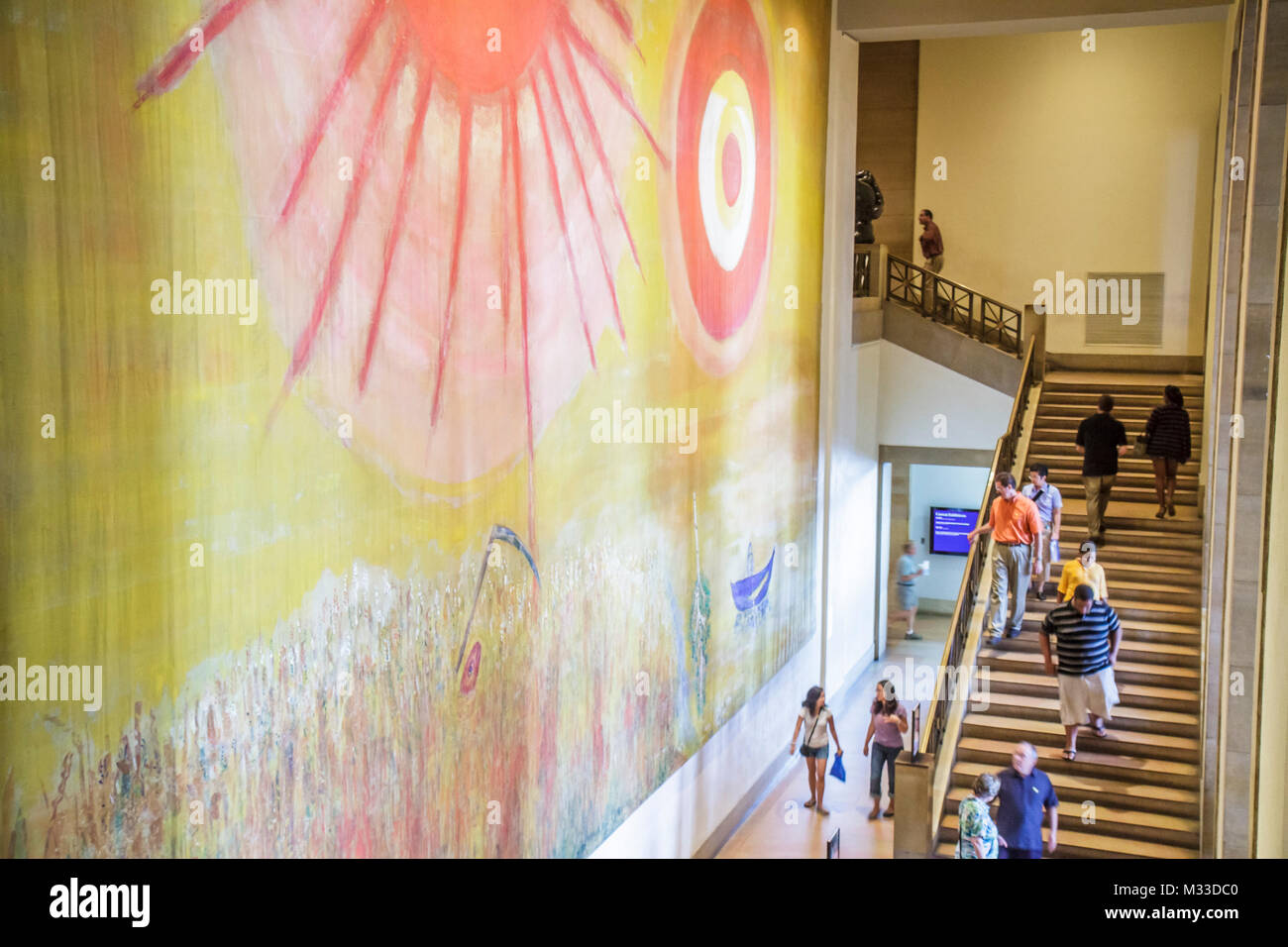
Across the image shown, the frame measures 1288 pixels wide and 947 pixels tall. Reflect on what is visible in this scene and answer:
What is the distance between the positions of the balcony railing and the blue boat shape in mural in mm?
6979

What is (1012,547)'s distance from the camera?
12.7m

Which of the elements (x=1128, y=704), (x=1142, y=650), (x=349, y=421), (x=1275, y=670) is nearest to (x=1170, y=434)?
(x=1142, y=650)

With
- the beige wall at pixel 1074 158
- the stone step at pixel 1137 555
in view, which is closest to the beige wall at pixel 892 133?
the beige wall at pixel 1074 158

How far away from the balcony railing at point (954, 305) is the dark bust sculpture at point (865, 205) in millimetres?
541

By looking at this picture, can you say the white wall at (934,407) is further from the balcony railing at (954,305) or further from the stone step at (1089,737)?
the stone step at (1089,737)

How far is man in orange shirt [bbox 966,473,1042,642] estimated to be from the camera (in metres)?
12.5

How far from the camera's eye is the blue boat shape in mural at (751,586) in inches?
475

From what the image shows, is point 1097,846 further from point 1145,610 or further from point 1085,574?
point 1145,610

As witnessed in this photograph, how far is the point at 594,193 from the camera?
8.45 meters

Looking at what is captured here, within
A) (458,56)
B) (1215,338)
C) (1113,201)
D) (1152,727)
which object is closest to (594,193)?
(458,56)

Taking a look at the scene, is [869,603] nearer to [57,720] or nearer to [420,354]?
[420,354]

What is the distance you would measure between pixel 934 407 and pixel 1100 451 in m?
4.79

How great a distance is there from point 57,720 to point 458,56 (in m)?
3.99

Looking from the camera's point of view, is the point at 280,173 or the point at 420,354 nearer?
the point at 280,173
